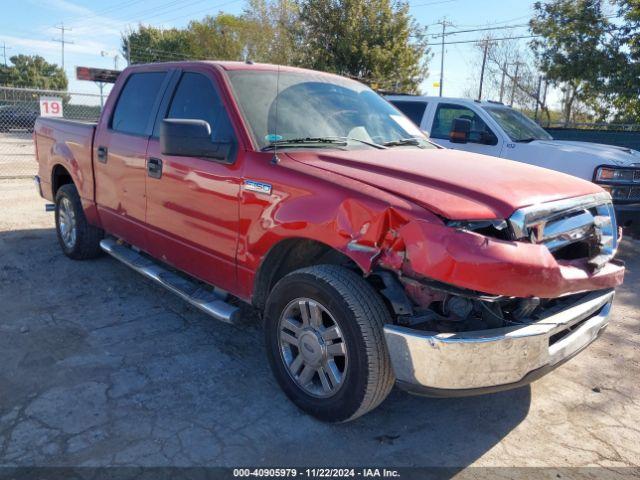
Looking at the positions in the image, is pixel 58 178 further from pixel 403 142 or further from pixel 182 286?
pixel 403 142

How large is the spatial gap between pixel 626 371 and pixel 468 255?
2345 millimetres

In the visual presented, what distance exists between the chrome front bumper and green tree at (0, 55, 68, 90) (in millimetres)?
61216

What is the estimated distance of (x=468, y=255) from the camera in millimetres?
2312

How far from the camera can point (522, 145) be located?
25.1 ft

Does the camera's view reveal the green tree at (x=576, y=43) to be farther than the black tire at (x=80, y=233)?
Yes

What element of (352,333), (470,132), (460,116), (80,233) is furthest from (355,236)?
(460,116)

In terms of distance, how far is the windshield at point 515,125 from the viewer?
26.2 ft

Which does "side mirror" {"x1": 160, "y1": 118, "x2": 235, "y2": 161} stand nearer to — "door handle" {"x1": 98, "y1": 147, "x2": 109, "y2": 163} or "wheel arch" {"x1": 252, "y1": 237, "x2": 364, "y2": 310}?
"wheel arch" {"x1": 252, "y1": 237, "x2": 364, "y2": 310}

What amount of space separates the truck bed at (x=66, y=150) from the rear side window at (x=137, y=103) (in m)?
0.44

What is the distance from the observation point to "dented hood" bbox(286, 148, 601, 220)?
256cm

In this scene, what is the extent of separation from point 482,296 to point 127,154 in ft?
10.4

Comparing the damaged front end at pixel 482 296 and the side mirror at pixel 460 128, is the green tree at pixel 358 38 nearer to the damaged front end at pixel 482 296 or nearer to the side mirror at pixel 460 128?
the side mirror at pixel 460 128

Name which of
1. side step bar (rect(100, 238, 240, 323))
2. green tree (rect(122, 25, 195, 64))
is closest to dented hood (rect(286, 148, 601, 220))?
side step bar (rect(100, 238, 240, 323))

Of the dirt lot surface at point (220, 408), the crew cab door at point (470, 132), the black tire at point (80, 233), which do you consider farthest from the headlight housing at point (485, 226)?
the crew cab door at point (470, 132)
